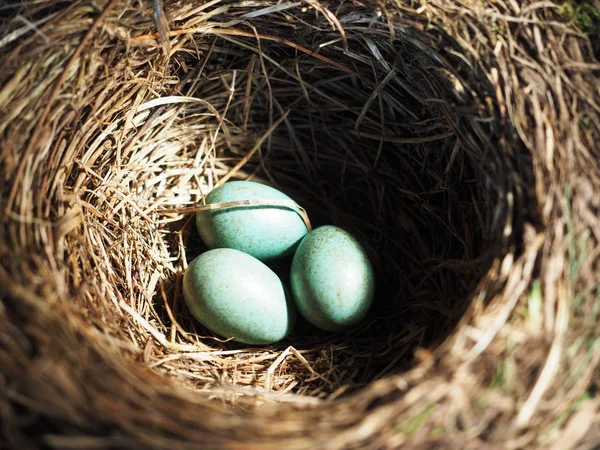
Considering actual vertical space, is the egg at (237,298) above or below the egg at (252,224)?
below

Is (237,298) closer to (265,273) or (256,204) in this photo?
(265,273)

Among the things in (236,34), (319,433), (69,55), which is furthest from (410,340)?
(69,55)

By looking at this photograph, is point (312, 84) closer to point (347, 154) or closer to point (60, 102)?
point (347, 154)

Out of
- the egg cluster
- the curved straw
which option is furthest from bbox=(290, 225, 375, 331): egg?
the curved straw

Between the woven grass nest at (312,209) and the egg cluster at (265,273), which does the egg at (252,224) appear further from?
the woven grass nest at (312,209)

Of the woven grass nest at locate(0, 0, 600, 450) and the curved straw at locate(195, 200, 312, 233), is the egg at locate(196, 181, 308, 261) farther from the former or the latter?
the woven grass nest at locate(0, 0, 600, 450)

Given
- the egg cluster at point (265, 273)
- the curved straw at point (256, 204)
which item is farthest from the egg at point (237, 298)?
the curved straw at point (256, 204)

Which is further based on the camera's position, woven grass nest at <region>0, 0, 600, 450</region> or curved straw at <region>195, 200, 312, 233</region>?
curved straw at <region>195, 200, 312, 233</region>

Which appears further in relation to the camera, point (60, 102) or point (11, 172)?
point (60, 102)
